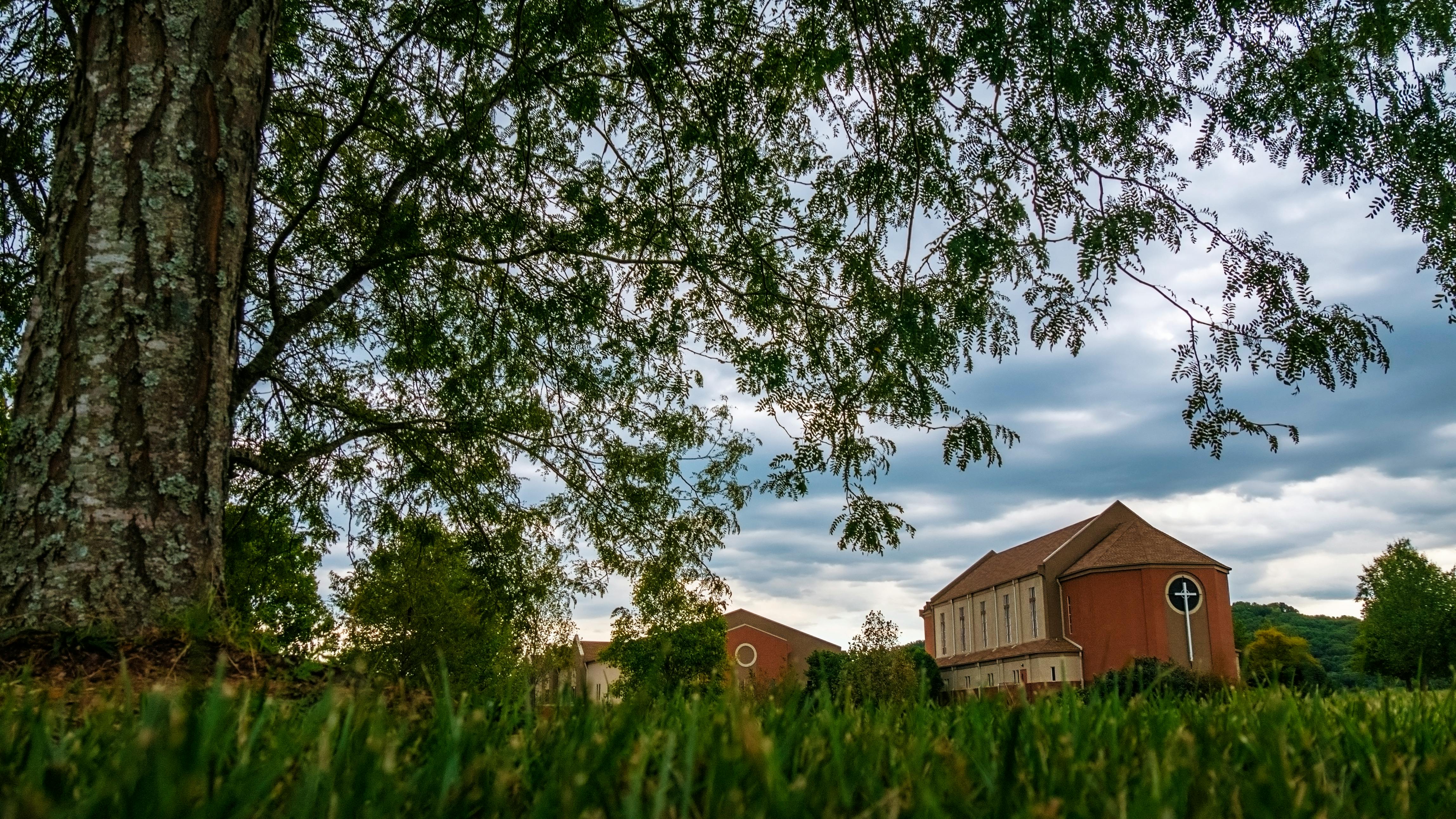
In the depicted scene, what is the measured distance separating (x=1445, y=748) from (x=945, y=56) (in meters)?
5.34

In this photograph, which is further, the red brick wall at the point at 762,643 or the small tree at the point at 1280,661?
the red brick wall at the point at 762,643

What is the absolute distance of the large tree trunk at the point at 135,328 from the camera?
4059 mm

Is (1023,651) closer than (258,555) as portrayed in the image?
No

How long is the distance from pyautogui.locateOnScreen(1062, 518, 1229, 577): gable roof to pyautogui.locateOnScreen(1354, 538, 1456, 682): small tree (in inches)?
626

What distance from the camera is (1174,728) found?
245 cm

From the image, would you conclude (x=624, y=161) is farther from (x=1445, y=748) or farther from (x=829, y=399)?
(x=1445, y=748)

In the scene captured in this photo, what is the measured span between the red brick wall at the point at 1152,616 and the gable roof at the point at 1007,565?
18.1 ft

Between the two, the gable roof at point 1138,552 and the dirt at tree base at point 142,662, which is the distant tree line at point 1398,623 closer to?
the gable roof at point 1138,552

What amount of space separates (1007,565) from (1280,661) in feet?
212

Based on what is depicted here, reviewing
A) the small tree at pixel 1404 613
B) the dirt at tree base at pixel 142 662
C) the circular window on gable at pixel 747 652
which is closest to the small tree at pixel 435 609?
the dirt at tree base at pixel 142 662

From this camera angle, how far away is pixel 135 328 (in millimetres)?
4352

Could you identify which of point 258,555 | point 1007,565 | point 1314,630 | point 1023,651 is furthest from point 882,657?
point 1314,630

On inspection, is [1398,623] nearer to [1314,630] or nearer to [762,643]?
[1314,630]

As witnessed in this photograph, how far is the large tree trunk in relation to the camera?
4059mm
